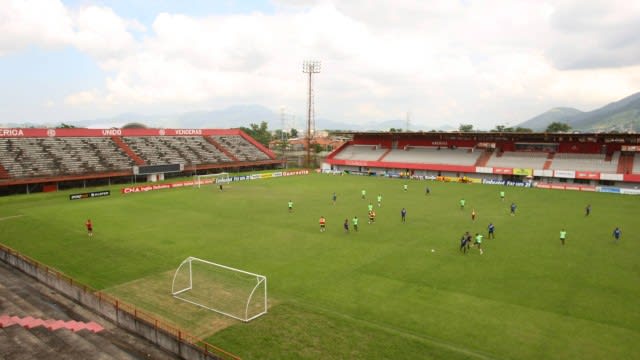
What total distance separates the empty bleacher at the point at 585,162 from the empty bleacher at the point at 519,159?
73.1 inches

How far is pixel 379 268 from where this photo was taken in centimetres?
2281

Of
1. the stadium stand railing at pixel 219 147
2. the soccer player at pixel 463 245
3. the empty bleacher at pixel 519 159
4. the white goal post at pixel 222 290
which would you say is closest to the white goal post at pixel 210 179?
the stadium stand railing at pixel 219 147

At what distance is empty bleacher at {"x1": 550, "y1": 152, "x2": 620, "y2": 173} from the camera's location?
56034 millimetres

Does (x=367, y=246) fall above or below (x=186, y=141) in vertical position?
below

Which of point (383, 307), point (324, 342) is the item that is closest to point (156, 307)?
point (324, 342)

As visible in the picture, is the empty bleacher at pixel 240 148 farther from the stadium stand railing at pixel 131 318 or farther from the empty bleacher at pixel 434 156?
the stadium stand railing at pixel 131 318

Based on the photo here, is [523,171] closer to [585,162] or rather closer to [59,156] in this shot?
[585,162]

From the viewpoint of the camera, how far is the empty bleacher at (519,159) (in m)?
61.8

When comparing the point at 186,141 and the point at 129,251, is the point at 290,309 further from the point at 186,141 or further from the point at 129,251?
the point at 186,141

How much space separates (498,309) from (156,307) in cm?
1469

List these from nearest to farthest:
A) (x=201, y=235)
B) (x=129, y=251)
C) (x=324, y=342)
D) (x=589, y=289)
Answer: (x=324, y=342), (x=589, y=289), (x=129, y=251), (x=201, y=235)

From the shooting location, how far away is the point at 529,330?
1587cm

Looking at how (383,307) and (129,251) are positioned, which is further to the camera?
(129,251)

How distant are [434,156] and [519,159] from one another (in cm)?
1336
